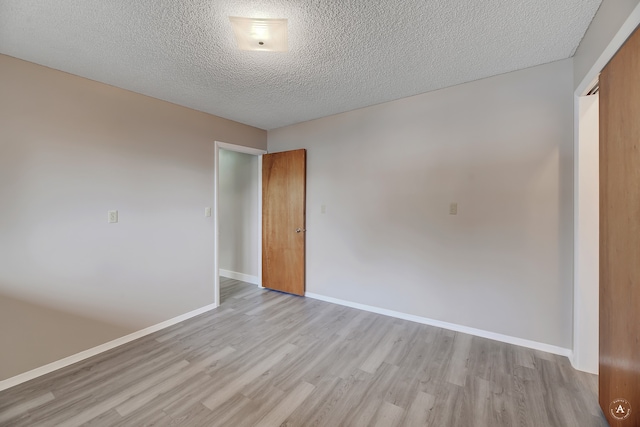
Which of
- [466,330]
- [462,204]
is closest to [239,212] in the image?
[462,204]

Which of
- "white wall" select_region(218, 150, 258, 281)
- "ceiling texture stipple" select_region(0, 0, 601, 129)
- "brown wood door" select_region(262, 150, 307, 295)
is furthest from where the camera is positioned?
"white wall" select_region(218, 150, 258, 281)

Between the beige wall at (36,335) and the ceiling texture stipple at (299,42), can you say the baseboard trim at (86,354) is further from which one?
the ceiling texture stipple at (299,42)

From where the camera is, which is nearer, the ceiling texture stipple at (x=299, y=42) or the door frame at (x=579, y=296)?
the ceiling texture stipple at (x=299, y=42)

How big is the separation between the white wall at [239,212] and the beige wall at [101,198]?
1030 millimetres

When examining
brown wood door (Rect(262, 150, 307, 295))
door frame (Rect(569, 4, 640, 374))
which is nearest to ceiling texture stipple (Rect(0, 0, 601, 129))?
door frame (Rect(569, 4, 640, 374))

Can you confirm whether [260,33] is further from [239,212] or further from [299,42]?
[239,212]

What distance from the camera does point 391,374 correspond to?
1.91 m

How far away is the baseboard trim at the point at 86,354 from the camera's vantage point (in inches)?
71.4

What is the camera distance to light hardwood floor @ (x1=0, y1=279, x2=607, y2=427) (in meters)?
1.52

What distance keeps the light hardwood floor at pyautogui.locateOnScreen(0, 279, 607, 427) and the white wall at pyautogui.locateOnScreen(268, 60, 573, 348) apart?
1.40ft

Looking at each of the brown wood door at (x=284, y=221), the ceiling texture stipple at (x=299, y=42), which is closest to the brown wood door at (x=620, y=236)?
the ceiling texture stipple at (x=299, y=42)

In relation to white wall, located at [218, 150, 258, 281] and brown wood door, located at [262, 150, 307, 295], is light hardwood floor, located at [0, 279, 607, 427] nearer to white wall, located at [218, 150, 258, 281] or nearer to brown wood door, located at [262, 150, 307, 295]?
brown wood door, located at [262, 150, 307, 295]

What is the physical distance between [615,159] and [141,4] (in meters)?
2.72

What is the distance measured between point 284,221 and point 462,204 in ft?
7.54
